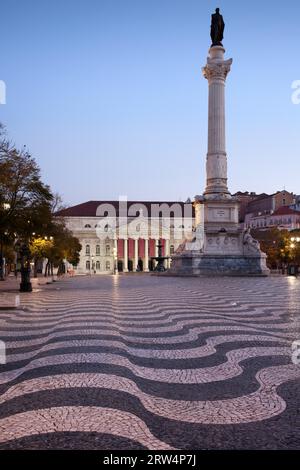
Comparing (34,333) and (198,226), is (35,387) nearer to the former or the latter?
(34,333)

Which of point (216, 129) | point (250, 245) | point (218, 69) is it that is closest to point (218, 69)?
point (218, 69)

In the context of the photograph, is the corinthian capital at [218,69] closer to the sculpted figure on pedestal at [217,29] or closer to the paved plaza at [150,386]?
the sculpted figure on pedestal at [217,29]

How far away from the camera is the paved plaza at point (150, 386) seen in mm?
3549

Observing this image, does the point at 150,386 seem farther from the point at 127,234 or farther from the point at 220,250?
the point at 127,234

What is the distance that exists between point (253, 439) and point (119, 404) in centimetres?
135

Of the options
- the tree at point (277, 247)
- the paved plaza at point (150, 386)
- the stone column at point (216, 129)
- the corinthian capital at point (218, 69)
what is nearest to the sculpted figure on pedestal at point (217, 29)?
the stone column at point (216, 129)

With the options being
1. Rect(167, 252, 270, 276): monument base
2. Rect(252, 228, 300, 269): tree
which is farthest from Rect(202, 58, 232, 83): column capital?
Rect(252, 228, 300, 269): tree

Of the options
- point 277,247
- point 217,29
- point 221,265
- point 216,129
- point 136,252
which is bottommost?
point 221,265

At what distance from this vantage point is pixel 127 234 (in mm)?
107938

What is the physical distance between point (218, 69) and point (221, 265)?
60.4ft

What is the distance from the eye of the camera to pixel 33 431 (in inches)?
143

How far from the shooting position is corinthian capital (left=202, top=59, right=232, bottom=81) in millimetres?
42562

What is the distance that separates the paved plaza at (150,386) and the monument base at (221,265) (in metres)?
29.4

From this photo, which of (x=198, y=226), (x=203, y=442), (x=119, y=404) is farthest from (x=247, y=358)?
A: (x=198, y=226)
